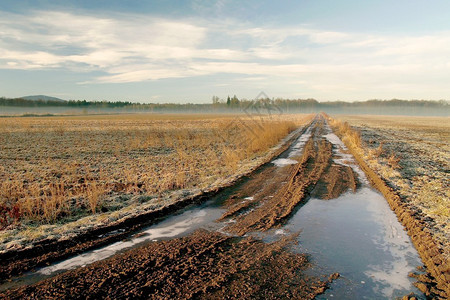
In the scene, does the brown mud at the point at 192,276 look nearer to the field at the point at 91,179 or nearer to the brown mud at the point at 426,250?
the brown mud at the point at 426,250

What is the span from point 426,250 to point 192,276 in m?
4.14

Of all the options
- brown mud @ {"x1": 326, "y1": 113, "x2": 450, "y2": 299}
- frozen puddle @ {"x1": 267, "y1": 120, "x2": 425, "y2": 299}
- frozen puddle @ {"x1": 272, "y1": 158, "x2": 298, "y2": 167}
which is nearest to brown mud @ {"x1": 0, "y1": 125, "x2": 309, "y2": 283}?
frozen puddle @ {"x1": 267, "y1": 120, "x2": 425, "y2": 299}

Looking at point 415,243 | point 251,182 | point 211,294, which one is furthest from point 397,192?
point 211,294

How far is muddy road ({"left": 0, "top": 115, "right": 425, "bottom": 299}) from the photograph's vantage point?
3.89 meters

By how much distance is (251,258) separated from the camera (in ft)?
15.6

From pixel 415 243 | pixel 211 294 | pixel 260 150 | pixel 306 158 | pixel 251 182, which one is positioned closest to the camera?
pixel 211 294

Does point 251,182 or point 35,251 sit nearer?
point 35,251

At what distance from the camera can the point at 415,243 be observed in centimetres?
549

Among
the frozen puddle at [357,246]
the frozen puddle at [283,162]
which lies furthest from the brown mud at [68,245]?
the frozen puddle at [283,162]

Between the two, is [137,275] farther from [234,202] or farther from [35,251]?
[234,202]

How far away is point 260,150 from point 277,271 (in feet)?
46.6

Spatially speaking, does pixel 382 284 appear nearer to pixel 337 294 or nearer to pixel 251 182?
pixel 337 294

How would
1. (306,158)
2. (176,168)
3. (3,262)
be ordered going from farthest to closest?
(306,158), (176,168), (3,262)

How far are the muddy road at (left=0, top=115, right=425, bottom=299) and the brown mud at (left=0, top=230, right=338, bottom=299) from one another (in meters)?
0.01
